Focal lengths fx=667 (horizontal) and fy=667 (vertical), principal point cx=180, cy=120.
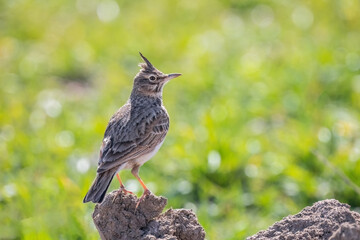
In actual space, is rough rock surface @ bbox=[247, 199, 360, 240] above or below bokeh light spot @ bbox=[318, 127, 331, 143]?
below

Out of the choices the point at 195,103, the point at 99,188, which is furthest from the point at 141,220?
the point at 195,103

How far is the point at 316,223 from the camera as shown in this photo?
14.4ft

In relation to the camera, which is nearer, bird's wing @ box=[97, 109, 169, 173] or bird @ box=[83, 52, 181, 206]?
bird @ box=[83, 52, 181, 206]

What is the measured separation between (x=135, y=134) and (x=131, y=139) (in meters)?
0.08

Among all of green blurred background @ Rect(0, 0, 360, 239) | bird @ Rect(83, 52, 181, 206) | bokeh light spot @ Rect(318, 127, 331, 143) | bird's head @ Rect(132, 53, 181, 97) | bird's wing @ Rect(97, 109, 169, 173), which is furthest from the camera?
bokeh light spot @ Rect(318, 127, 331, 143)

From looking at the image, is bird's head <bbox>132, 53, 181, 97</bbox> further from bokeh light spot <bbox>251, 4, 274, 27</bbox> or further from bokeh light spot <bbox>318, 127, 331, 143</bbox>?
bokeh light spot <bbox>251, 4, 274, 27</bbox>

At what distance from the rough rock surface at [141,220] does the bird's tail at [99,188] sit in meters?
0.09

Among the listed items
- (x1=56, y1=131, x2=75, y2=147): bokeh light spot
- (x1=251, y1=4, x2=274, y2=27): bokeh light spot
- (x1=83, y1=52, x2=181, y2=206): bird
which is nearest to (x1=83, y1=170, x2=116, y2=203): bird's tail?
(x1=83, y1=52, x2=181, y2=206): bird

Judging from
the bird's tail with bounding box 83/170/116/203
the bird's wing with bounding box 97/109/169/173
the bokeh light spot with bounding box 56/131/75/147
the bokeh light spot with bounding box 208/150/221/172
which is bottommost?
the bird's tail with bounding box 83/170/116/203

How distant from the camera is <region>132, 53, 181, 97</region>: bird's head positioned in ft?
19.1

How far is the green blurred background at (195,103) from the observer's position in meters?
6.99

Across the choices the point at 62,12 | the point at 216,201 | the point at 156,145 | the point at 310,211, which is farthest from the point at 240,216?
the point at 62,12

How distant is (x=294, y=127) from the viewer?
876 centimetres

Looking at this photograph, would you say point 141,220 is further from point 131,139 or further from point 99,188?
point 131,139
